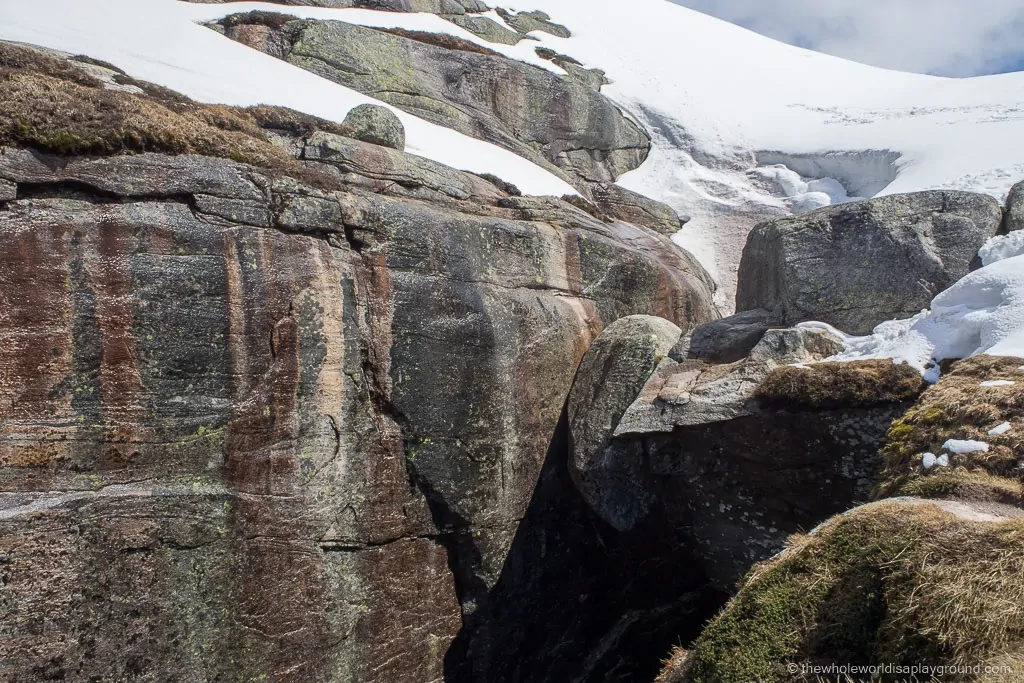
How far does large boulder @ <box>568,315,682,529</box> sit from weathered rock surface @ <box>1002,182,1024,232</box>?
656 cm

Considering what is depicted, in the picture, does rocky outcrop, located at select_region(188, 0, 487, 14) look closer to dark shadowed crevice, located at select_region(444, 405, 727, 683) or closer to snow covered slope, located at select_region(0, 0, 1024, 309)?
snow covered slope, located at select_region(0, 0, 1024, 309)

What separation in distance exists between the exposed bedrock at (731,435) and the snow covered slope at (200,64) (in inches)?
278

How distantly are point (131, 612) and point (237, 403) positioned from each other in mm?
2978

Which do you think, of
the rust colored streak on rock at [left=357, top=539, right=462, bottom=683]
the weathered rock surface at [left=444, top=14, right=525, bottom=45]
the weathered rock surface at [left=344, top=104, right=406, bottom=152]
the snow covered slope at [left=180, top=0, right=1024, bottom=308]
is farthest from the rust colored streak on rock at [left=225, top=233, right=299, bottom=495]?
the weathered rock surface at [left=444, top=14, right=525, bottom=45]

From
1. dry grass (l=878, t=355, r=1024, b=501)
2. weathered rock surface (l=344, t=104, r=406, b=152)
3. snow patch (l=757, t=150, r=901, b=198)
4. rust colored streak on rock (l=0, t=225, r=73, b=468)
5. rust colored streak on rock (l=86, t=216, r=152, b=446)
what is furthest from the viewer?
snow patch (l=757, t=150, r=901, b=198)

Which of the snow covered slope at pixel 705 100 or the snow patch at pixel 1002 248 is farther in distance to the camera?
the snow covered slope at pixel 705 100

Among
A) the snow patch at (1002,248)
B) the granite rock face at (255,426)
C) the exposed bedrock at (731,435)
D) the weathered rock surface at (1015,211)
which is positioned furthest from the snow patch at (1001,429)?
the granite rock face at (255,426)

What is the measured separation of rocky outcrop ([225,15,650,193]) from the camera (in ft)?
76.3

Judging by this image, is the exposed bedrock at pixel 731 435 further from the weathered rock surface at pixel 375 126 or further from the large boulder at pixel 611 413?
the weathered rock surface at pixel 375 126

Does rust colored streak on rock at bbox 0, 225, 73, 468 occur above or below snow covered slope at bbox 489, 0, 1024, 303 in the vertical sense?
below

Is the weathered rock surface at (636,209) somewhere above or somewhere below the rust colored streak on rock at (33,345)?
above

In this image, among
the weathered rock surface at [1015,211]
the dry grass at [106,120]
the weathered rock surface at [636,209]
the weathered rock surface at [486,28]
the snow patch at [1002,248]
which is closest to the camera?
the dry grass at [106,120]

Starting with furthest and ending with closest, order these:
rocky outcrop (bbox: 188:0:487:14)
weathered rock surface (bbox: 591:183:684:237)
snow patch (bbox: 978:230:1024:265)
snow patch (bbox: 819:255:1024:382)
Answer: rocky outcrop (bbox: 188:0:487:14), weathered rock surface (bbox: 591:183:684:237), snow patch (bbox: 978:230:1024:265), snow patch (bbox: 819:255:1024:382)

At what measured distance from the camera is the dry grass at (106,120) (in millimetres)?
9672
